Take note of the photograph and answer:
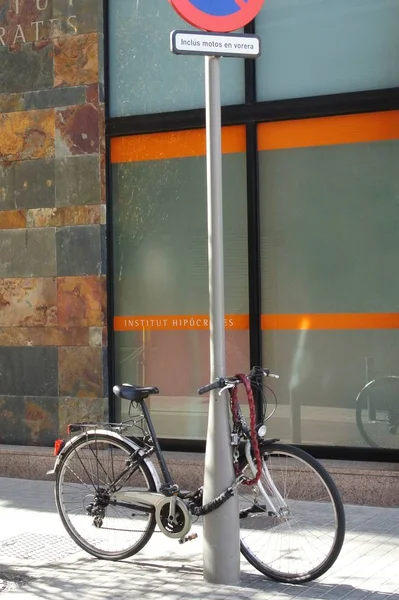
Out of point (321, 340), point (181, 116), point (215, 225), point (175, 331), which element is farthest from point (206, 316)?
point (215, 225)

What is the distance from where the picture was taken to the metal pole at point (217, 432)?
218 inches

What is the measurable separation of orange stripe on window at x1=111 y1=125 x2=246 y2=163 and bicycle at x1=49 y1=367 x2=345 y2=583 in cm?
324

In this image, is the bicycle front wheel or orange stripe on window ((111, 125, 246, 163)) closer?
the bicycle front wheel

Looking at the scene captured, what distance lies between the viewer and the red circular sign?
5.50 m

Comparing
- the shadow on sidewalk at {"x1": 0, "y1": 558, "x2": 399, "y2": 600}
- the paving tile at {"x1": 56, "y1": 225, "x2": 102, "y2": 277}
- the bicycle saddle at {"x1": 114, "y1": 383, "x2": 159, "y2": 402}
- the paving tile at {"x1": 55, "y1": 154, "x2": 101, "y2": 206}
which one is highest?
the paving tile at {"x1": 55, "y1": 154, "x2": 101, "y2": 206}

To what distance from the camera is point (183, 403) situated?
29.2 ft

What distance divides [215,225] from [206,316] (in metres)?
3.19

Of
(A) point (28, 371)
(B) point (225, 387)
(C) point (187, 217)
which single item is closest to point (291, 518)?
(B) point (225, 387)

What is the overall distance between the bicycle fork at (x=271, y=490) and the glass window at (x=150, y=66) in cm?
402

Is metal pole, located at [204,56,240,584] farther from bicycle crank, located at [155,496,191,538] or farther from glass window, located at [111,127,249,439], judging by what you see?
glass window, located at [111,127,249,439]

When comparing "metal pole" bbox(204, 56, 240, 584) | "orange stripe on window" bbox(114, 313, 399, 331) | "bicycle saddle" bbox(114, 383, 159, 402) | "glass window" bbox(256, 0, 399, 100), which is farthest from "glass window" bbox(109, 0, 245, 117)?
"bicycle saddle" bbox(114, 383, 159, 402)

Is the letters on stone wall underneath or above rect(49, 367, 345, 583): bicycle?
above

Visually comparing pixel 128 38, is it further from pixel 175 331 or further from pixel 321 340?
pixel 321 340

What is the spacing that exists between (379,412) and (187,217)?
2366 mm
